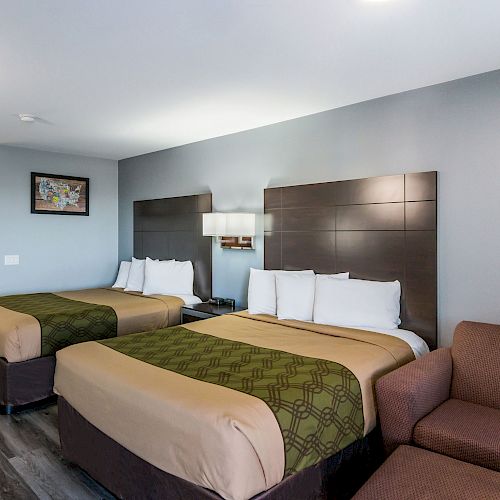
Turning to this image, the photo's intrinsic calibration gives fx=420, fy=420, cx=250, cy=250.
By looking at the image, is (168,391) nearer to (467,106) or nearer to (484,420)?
(484,420)

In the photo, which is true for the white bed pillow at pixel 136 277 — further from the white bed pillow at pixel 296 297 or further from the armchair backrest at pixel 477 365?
the armchair backrest at pixel 477 365

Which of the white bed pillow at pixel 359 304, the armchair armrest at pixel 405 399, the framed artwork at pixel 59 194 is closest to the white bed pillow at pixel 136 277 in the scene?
the framed artwork at pixel 59 194

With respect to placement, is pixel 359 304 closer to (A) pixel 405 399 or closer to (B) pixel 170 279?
(A) pixel 405 399

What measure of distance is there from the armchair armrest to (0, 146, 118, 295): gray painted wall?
432 cm

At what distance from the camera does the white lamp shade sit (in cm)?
388

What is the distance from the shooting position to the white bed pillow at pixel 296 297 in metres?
3.26

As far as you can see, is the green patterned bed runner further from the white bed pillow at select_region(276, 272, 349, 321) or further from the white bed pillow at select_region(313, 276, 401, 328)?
the white bed pillow at select_region(313, 276, 401, 328)

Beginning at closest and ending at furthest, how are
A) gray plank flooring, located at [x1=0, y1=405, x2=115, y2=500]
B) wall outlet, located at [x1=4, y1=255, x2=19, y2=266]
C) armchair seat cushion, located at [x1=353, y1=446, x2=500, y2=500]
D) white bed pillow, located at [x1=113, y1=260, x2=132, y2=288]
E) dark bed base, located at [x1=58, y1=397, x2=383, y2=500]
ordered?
armchair seat cushion, located at [x1=353, y1=446, x2=500, y2=500], dark bed base, located at [x1=58, y1=397, x2=383, y2=500], gray plank flooring, located at [x1=0, y1=405, x2=115, y2=500], wall outlet, located at [x1=4, y1=255, x2=19, y2=266], white bed pillow, located at [x1=113, y1=260, x2=132, y2=288]

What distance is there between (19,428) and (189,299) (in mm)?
1908

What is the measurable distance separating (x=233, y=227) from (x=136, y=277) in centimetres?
156

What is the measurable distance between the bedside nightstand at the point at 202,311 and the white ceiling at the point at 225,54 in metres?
1.71

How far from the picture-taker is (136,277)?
15.8ft

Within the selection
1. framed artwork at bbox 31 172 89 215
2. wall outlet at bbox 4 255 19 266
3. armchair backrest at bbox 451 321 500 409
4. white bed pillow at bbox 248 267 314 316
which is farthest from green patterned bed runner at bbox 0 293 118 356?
armchair backrest at bbox 451 321 500 409

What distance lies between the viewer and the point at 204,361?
2.25 metres
